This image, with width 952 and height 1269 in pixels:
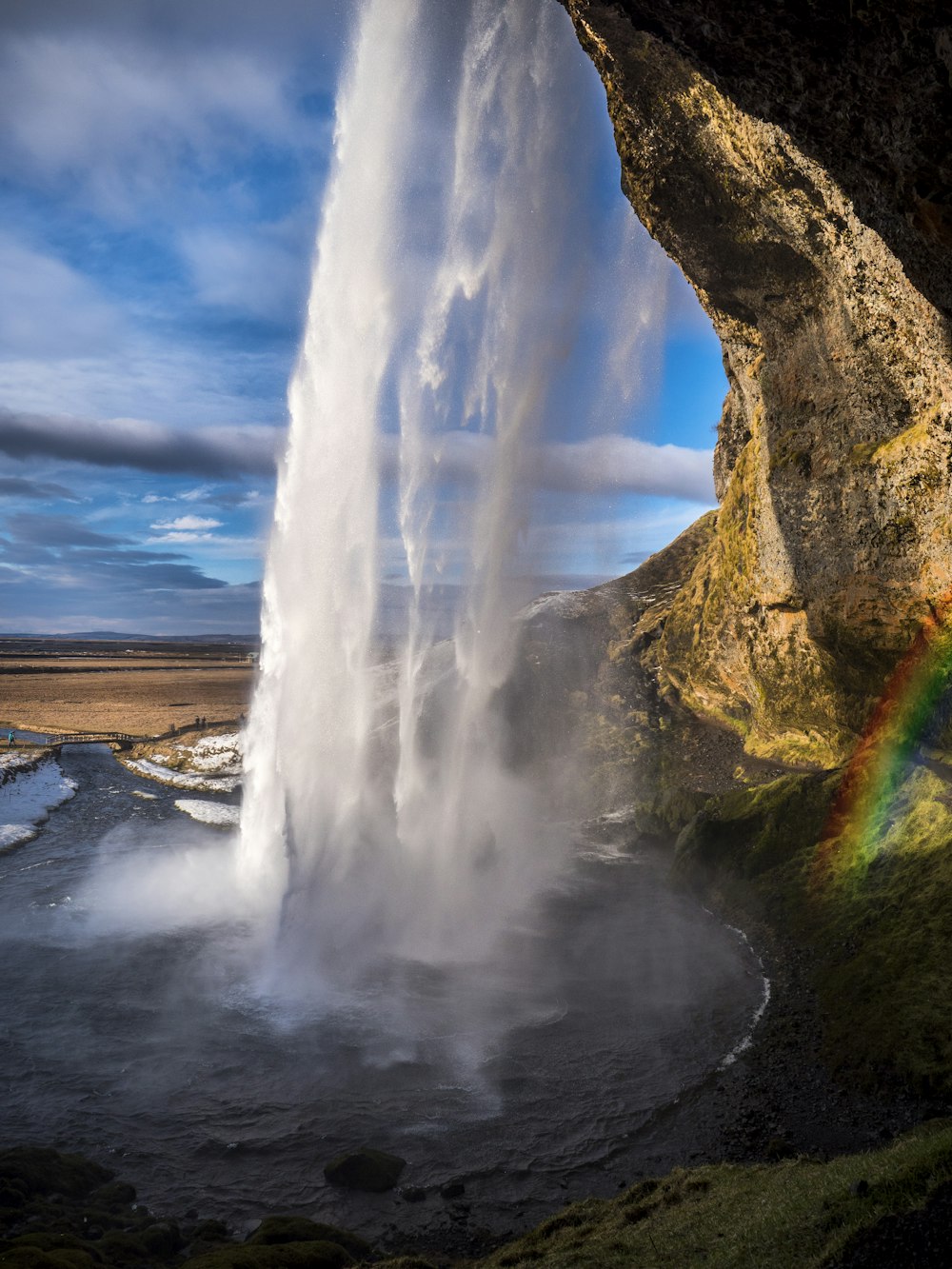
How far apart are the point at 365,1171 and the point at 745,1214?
22.7 feet

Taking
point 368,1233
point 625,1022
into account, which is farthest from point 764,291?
point 368,1233

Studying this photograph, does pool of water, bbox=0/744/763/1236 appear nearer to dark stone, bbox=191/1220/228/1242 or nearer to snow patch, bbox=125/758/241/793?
dark stone, bbox=191/1220/228/1242

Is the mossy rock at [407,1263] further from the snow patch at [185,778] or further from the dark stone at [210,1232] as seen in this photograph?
the snow patch at [185,778]

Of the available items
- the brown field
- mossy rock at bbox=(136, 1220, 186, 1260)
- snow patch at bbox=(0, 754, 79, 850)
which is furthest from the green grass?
the brown field

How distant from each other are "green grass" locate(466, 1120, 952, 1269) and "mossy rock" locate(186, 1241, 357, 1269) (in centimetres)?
224

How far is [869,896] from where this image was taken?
68.9 ft

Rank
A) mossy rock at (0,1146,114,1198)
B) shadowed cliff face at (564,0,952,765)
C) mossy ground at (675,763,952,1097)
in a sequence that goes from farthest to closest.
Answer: mossy ground at (675,763,952,1097), mossy rock at (0,1146,114,1198), shadowed cliff face at (564,0,952,765)

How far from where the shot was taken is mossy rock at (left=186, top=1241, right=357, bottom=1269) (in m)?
10.0

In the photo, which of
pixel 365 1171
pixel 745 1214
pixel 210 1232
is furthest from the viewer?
pixel 365 1171

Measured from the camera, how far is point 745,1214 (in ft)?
32.4

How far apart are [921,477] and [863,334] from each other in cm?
541

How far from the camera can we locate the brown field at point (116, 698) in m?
72.1

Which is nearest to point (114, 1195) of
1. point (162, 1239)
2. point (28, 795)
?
point (162, 1239)

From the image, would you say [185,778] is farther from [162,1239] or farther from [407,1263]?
[407,1263]
